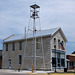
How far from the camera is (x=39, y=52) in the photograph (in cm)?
3406

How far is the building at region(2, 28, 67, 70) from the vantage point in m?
32.8

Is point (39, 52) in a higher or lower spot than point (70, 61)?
higher

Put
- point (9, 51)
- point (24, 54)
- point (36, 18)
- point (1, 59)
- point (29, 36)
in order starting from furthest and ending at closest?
point (1, 59) → point (9, 51) → point (29, 36) → point (24, 54) → point (36, 18)

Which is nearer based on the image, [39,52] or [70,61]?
[39,52]

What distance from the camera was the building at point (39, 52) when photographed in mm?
32750

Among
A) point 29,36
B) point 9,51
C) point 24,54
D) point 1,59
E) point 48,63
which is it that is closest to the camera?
point 48,63

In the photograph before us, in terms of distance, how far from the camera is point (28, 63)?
3531 cm

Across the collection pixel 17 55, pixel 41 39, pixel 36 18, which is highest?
pixel 36 18

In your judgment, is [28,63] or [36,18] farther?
[28,63]

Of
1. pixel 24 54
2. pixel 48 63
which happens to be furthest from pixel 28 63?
pixel 48 63

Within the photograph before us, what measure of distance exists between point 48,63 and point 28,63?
4847mm

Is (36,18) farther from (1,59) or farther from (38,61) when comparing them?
(1,59)

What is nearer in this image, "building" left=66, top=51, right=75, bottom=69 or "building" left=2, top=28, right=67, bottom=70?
"building" left=2, top=28, right=67, bottom=70

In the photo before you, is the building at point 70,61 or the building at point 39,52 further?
the building at point 70,61
